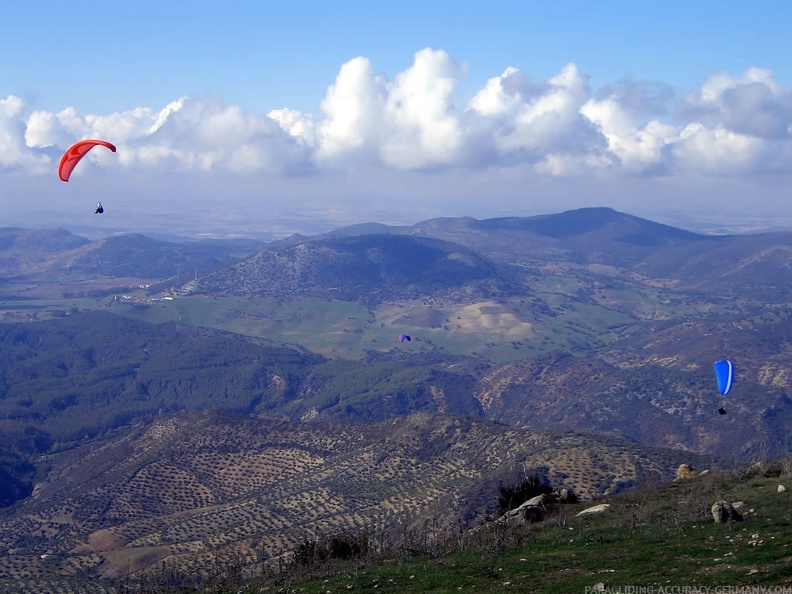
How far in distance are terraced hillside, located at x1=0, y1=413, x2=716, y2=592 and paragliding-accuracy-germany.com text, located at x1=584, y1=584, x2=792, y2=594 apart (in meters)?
24.2

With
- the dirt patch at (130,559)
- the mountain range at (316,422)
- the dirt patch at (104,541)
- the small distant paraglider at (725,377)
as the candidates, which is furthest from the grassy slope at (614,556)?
the dirt patch at (104,541)

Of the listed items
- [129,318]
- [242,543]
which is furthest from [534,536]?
[129,318]

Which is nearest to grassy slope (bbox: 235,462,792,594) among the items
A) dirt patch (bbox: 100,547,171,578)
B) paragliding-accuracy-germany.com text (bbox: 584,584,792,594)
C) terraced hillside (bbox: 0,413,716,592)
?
paragliding-accuracy-germany.com text (bbox: 584,584,792,594)

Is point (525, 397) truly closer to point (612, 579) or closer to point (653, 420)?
point (653, 420)

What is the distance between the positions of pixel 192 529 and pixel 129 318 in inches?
5900

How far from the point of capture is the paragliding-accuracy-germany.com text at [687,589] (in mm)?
14969

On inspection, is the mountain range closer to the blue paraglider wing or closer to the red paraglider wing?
the blue paraglider wing

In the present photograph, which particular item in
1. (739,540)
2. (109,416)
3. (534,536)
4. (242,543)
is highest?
(739,540)

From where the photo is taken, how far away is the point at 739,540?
19.8 metres

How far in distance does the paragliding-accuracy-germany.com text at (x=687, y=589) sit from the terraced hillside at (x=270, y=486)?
953 inches

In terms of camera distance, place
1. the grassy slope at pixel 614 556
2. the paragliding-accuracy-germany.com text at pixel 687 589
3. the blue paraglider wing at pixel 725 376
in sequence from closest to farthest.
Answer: the paragliding-accuracy-germany.com text at pixel 687 589 → the grassy slope at pixel 614 556 → the blue paraglider wing at pixel 725 376

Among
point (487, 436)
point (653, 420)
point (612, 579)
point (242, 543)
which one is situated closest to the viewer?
point (612, 579)

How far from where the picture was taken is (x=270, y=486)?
63.2 meters

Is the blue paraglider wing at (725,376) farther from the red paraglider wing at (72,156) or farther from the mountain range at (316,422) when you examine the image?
the red paraglider wing at (72,156)
